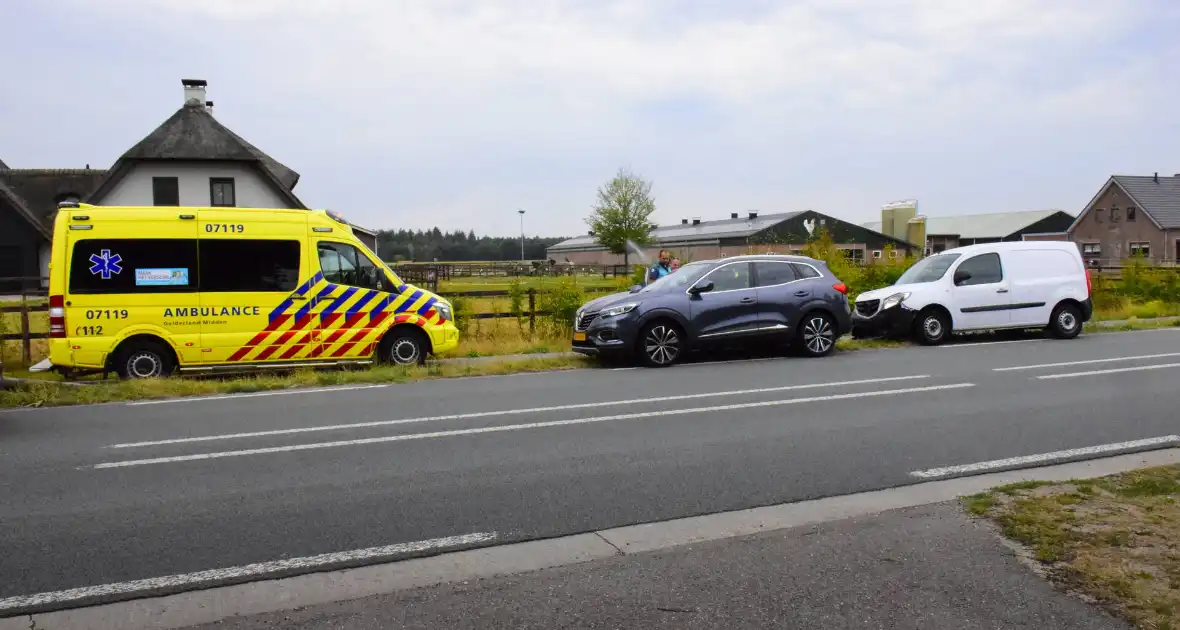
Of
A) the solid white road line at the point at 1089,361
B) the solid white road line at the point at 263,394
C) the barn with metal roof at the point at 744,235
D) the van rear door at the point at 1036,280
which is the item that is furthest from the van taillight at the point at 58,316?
the barn with metal roof at the point at 744,235

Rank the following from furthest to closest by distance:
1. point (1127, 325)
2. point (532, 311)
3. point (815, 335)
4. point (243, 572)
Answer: point (1127, 325) → point (532, 311) → point (815, 335) → point (243, 572)

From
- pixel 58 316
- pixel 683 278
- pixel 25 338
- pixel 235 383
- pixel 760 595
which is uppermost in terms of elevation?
pixel 683 278

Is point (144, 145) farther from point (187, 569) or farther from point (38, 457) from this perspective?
point (187, 569)

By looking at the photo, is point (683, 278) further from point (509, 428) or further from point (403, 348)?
point (509, 428)

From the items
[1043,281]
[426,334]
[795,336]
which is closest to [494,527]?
[426,334]

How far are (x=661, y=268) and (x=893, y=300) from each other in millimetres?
4287

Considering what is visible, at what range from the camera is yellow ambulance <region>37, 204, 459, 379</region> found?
38.8ft

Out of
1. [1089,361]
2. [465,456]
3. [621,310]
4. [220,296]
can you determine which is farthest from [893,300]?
[465,456]

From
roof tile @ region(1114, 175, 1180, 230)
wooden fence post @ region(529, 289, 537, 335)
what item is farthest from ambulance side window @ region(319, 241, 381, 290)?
roof tile @ region(1114, 175, 1180, 230)

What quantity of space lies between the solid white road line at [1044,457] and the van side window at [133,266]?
9941 mm

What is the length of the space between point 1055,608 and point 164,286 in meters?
11.4

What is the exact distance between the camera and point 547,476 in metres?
6.32

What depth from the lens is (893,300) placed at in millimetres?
16312

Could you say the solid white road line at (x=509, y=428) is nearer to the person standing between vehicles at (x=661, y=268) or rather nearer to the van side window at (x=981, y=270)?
the person standing between vehicles at (x=661, y=268)
